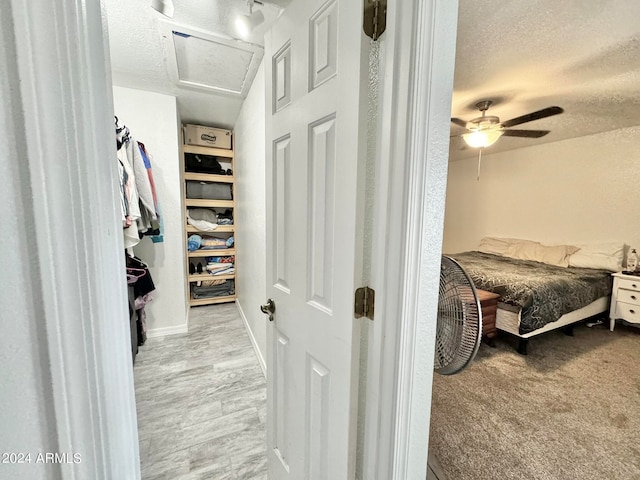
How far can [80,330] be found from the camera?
1.12 ft

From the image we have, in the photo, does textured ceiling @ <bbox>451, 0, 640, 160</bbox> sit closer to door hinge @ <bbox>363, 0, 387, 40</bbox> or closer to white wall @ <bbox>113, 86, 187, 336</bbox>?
door hinge @ <bbox>363, 0, 387, 40</bbox>

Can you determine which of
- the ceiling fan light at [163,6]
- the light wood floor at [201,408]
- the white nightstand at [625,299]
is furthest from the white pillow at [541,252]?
the ceiling fan light at [163,6]

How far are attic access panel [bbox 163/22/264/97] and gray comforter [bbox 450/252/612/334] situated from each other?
2.90m

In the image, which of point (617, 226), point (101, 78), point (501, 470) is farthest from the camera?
point (617, 226)

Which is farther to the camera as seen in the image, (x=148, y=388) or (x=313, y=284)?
(x=148, y=388)

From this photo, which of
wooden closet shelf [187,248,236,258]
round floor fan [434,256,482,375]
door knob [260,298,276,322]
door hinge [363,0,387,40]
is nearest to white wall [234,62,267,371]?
door knob [260,298,276,322]

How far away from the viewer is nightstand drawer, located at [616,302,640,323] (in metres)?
3.00

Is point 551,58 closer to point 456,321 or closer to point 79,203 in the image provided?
point 456,321

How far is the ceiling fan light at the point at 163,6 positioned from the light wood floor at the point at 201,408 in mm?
2443

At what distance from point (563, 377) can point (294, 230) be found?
2786 millimetres

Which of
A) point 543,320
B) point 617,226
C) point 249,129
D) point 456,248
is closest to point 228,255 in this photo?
point 249,129

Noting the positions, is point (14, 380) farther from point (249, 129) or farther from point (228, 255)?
point (228, 255)

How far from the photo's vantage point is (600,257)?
3326mm

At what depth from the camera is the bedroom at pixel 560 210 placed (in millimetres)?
1521
